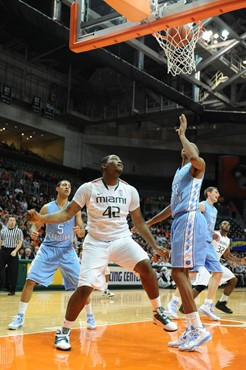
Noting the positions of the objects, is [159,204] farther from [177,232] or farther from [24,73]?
[177,232]

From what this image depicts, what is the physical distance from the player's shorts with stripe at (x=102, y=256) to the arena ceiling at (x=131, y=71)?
1107cm

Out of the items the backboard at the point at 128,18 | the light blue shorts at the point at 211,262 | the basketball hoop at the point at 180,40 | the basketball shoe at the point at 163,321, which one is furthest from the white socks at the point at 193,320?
the basketball hoop at the point at 180,40

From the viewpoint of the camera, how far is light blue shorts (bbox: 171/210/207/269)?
15.8 ft

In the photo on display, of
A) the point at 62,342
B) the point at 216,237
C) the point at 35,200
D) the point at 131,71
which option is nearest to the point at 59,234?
the point at 62,342

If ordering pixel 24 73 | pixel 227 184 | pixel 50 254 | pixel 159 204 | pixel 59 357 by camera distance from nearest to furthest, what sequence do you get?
1. pixel 59 357
2. pixel 50 254
3. pixel 24 73
4. pixel 227 184
5. pixel 159 204

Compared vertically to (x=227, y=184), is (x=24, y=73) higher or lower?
higher

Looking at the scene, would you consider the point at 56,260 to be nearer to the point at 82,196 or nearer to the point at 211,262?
the point at 82,196

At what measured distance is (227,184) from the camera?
29.6 m

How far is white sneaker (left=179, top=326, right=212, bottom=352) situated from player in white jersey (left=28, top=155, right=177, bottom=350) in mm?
192

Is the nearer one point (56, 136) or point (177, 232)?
point (177, 232)

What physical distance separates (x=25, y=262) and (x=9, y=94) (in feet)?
45.1

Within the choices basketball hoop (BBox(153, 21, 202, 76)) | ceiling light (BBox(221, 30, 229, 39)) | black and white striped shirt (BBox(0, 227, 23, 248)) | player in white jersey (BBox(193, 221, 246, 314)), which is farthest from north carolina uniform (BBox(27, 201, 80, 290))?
ceiling light (BBox(221, 30, 229, 39))

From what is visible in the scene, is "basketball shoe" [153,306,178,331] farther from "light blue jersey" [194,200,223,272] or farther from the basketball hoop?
the basketball hoop

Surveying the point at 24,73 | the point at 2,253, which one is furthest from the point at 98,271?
the point at 24,73
